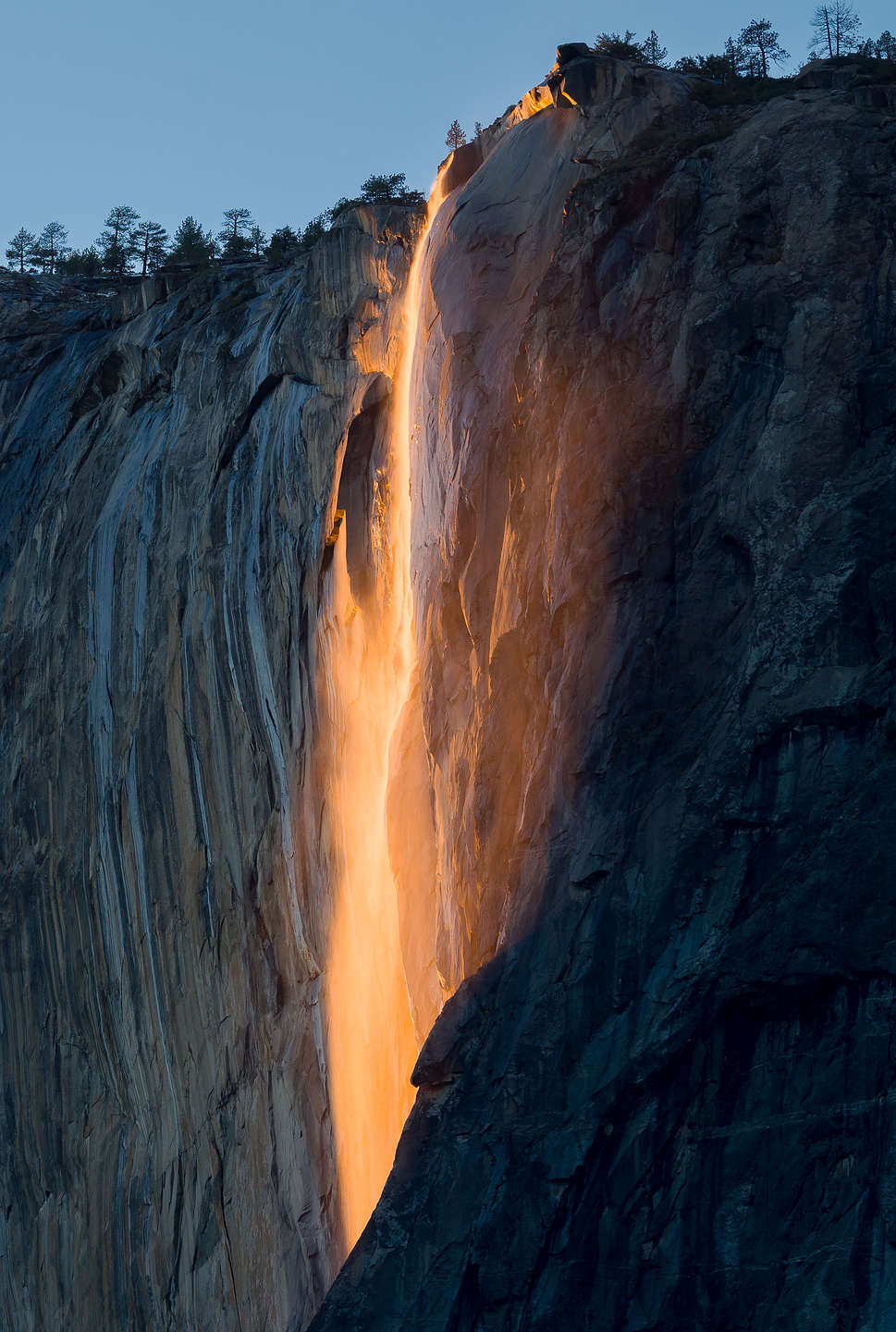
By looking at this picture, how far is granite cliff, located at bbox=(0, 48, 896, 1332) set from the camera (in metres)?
14.3

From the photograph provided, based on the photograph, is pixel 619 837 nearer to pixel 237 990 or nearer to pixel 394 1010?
pixel 394 1010

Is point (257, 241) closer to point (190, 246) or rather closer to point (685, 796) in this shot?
point (190, 246)

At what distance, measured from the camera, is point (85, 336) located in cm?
3997

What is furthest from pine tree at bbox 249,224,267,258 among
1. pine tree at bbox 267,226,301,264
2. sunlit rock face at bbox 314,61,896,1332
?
sunlit rock face at bbox 314,61,896,1332

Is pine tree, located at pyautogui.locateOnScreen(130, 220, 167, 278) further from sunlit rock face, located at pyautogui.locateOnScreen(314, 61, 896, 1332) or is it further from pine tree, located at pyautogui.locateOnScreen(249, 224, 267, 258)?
sunlit rock face, located at pyautogui.locateOnScreen(314, 61, 896, 1332)

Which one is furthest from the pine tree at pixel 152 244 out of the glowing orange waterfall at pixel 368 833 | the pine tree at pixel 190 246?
the glowing orange waterfall at pixel 368 833

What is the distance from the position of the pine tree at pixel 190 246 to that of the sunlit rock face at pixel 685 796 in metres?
29.2

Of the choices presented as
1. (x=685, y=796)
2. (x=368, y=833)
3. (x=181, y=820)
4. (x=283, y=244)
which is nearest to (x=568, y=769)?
(x=685, y=796)

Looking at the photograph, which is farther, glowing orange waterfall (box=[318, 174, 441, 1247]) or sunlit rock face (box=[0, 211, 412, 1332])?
sunlit rock face (box=[0, 211, 412, 1332])

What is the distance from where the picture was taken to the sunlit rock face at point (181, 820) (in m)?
26.9

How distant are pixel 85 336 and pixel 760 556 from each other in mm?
28013

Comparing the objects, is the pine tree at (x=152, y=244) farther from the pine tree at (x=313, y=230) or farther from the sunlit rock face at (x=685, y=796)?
the sunlit rock face at (x=685, y=796)

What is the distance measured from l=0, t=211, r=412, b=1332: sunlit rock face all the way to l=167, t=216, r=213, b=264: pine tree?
10.4m

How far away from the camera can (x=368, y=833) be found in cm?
2511
